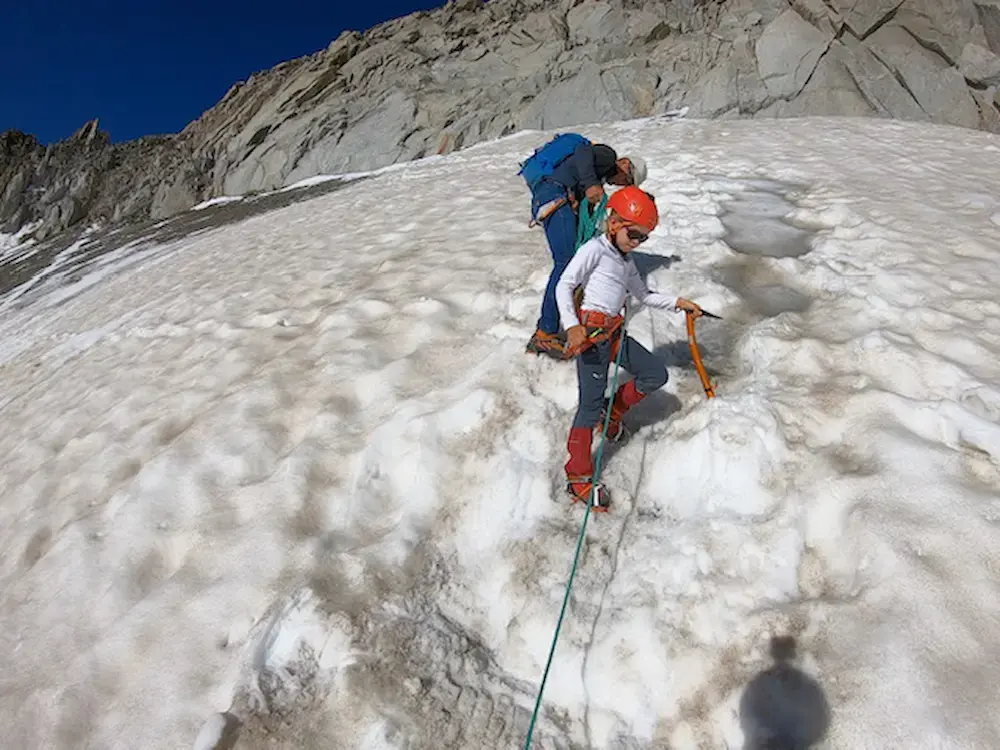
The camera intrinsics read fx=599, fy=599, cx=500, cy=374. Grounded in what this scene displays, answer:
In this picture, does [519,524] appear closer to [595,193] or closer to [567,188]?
[595,193]

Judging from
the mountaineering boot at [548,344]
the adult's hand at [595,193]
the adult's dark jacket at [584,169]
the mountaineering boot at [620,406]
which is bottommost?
the mountaineering boot at [620,406]

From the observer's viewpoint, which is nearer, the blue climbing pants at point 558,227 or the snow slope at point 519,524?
the snow slope at point 519,524

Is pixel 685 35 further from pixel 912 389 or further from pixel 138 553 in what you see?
pixel 138 553

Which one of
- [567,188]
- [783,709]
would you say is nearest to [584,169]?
[567,188]

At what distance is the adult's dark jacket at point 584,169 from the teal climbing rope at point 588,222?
18cm

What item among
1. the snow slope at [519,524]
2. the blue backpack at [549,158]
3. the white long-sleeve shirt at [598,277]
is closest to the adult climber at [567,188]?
the blue backpack at [549,158]

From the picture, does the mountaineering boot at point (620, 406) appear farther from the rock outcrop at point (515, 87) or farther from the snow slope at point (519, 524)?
the rock outcrop at point (515, 87)

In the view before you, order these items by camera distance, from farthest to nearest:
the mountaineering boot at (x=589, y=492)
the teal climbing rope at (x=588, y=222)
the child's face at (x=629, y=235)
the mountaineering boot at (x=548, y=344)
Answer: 1. the teal climbing rope at (x=588, y=222)
2. the mountaineering boot at (x=548, y=344)
3. the child's face at (x=629, y=235)
4. the mountaineering boot at (x=589, y=492)

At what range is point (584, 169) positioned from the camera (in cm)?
547

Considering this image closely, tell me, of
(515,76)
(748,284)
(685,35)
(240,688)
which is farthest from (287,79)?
(240,688)

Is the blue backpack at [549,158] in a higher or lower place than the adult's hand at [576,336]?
higher

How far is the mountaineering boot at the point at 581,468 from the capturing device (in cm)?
384

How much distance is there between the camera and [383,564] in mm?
3637

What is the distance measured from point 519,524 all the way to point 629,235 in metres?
2.00
